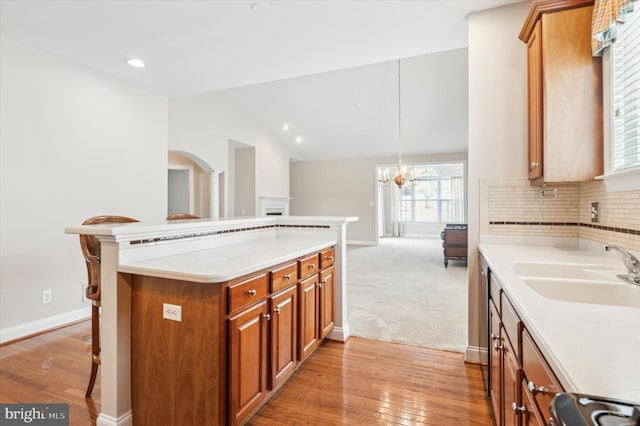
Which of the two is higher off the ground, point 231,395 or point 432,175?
point 432,175

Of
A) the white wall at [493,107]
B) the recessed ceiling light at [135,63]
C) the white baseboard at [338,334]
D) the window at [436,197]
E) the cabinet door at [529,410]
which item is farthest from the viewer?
the window at [436,197]

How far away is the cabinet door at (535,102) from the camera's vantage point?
2.04 metres

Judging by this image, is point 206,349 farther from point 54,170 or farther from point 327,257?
point 54,170

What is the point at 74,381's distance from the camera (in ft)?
7.35

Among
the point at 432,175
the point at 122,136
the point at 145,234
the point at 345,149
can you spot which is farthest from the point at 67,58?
the point at 432,175

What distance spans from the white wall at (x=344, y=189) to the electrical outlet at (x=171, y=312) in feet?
26.7

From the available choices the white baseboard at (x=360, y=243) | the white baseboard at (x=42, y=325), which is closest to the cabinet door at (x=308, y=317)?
the white baseboard at (x=42, y=325)

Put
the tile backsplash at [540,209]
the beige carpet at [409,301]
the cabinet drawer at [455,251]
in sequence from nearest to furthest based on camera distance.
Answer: the tile backsplash at [540,209]
the beige carpet at [409,301]
the cabinet drawer at [455,251]

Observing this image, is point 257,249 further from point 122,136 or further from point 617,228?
point 122,136

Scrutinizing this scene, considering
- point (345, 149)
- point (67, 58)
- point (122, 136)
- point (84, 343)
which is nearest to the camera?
point (84, 343)

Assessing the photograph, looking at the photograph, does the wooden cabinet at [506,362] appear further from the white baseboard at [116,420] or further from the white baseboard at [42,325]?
the white baseboard at [42,325]

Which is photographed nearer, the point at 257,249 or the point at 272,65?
the point at 257,249

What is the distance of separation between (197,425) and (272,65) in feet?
11.0

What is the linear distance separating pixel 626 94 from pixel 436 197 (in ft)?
35.9
